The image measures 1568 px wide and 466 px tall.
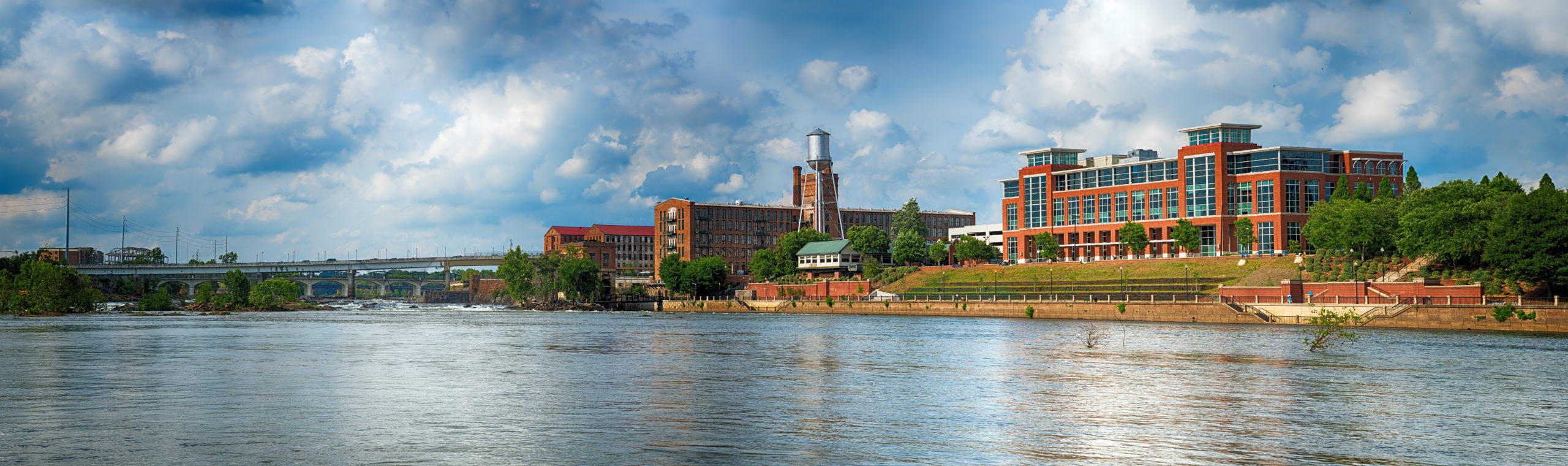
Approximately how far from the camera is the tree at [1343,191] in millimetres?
130875

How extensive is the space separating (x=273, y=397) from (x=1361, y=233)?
360 ft

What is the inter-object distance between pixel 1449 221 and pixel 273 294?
174270 mm

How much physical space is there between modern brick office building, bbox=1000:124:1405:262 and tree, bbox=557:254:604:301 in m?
73.3

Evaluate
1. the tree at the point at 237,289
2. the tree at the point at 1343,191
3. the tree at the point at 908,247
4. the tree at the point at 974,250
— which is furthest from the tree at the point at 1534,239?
the tree at the point at 237,289

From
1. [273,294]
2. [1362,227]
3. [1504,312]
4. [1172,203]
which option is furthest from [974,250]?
[273,294]

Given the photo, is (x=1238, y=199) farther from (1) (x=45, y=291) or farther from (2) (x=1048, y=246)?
(1) (x=45, y=291)

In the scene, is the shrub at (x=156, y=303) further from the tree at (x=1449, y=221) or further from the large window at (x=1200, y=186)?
the tree at (x=1449, y=221)

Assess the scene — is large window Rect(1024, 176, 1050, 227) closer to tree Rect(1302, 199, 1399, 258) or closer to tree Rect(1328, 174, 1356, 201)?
→ tree Rect(1328, 174, 1356, 201)

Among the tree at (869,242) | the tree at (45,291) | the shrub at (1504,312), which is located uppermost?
the tree at (869,242)

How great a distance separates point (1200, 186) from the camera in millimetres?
147250

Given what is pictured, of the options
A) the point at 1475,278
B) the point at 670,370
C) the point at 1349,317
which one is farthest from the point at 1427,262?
the point at 670,370

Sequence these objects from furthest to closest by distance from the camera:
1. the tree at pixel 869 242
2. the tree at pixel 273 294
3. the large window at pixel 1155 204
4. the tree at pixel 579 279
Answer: the tree at pixel 869 242 < the tree at pixel 579 279 < the tree at pixel 273 294 < the large window at pixel 1155 204

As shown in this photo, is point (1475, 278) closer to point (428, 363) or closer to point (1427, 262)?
point (1427, 262)

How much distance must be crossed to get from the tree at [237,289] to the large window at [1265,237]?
14940 cm
